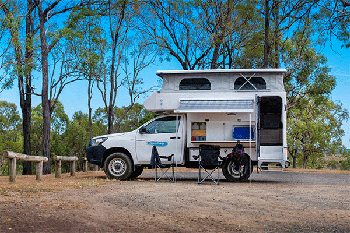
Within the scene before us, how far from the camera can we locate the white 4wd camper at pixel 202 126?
41.2 feet

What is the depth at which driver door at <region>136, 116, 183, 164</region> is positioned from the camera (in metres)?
12.7

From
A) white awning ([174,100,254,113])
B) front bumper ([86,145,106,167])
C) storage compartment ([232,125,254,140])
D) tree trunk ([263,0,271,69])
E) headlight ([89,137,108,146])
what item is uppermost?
tree trunk ([263,0,271,69])

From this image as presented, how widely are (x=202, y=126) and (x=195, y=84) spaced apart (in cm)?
131

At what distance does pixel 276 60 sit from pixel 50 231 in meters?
21.8

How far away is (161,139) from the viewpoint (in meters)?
12.7

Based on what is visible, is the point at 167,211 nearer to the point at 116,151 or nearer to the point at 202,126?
the point at 202,126

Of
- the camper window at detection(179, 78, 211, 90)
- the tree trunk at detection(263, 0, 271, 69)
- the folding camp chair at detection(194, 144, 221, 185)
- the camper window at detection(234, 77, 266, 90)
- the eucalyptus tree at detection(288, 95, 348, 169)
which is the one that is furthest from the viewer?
the eucalyptus tree at detection(288, 95, 348, 169)

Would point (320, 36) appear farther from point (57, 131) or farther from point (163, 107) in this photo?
point (57, 131)

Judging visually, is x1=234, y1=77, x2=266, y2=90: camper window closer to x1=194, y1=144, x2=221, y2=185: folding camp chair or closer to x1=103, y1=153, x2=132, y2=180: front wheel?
x1=194, y1=144, x2=221, y2=185: folding camp chair

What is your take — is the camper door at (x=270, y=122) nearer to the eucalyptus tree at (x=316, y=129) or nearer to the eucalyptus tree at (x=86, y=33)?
the eucalyptus tree at (x=86, y=33)

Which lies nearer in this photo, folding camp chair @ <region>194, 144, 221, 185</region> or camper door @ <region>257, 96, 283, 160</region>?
folding camp chair @ <region>194, 144, 221, 185</region>

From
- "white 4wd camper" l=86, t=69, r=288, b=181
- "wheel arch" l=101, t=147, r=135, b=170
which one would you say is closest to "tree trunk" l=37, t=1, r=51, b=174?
"white 4wd camper" l=86, t=69, r=288, b=181

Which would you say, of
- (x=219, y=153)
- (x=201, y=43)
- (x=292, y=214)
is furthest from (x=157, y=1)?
(x=292, y=214)

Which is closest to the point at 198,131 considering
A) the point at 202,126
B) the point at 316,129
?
the point at 202,126
